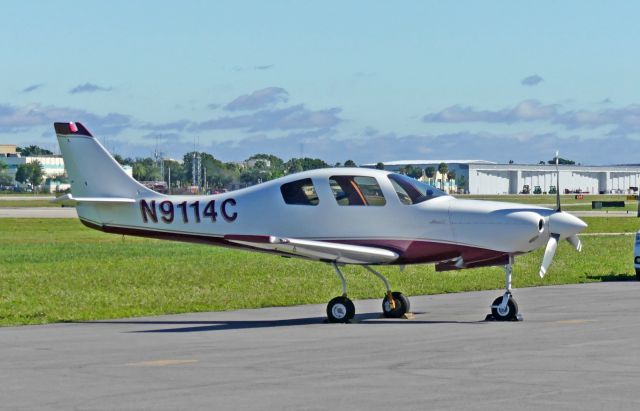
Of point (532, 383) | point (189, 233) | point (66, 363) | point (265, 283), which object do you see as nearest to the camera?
point (532, 383)

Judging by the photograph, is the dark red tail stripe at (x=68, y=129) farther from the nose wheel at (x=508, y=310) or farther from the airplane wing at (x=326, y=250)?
the nose wheel at (x=508, y=310)

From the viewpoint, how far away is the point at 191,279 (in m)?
29.8

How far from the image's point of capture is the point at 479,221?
67.5 ft

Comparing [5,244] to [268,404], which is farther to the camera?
[5,244]

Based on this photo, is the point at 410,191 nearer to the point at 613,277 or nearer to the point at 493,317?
the point at 493,317

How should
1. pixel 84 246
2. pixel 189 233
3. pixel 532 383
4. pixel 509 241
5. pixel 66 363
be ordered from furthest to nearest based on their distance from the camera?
pixel 84 246
pixel 189 233
pixel 509 241
pixel 66 363
pixel 532 383

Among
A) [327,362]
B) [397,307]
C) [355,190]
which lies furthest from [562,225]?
[327,362]

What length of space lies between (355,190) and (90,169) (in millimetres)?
5121

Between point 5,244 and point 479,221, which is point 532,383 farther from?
point 5,244

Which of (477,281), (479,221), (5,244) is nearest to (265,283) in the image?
(477,281)

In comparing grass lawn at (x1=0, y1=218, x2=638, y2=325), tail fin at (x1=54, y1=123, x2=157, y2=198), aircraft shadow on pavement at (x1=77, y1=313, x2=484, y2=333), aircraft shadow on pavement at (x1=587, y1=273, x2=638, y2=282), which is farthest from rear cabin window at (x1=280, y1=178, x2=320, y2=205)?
aircraft shadow on pavement at (x1=587, y1=273, x2=638, y2=282)

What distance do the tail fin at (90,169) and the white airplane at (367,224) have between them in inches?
16.9

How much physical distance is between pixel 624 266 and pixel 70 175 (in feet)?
60.4


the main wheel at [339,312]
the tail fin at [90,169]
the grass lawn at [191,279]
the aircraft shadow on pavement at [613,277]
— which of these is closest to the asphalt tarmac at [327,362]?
the main wheel at [339,312]
